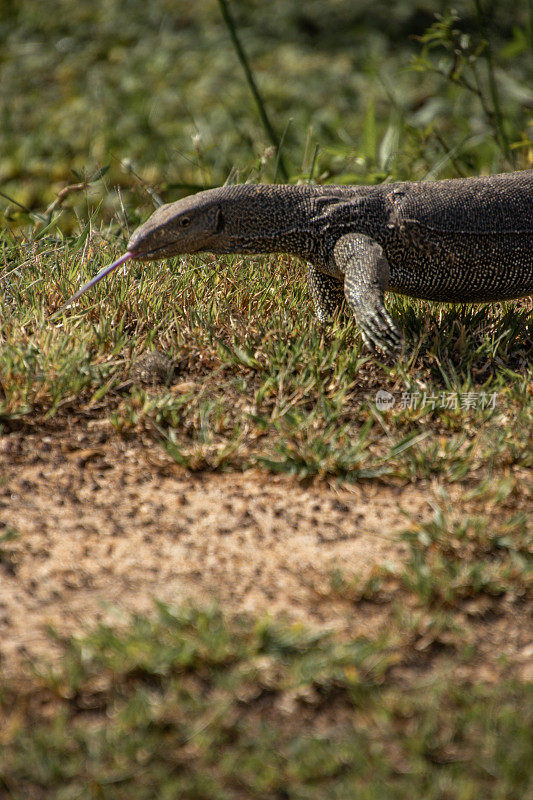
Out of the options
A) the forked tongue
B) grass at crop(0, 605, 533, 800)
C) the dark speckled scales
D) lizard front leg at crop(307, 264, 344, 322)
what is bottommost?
grass at crop(0, 605, 533, 800)

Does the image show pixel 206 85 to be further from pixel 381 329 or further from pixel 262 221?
pixel 381 329

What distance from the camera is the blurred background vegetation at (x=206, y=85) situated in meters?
6.73

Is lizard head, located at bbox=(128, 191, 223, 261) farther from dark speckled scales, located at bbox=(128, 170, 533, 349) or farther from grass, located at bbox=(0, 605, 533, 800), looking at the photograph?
grass, located at bbox=(0, 605, 533, 800)

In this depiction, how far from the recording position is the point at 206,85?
770 cm

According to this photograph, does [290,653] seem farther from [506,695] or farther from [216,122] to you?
[216,122]

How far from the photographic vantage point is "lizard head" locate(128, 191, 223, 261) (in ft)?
11.1

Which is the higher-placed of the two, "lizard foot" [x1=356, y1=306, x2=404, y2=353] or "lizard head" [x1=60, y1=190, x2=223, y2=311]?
"lizard head" [x1=60, y1=190, x2=223, y2=311]

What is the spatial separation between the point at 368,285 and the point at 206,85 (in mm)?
5058

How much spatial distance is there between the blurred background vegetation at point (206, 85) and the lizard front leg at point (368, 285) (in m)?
2.48

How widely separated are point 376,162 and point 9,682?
3955 millimetres

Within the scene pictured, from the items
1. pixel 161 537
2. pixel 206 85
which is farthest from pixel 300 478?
pixel 206 85

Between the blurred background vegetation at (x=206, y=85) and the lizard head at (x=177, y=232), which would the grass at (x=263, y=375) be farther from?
the blurred background vegetation at (x=206, y=85)

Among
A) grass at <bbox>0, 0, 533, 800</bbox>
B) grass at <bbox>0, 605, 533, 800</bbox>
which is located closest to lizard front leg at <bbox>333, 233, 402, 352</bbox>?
grass at <bbox>0, 0, 533, 800</bbox>

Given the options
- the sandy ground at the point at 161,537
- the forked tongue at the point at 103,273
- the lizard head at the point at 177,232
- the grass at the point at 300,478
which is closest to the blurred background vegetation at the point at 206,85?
the grass at the point at 300,478
